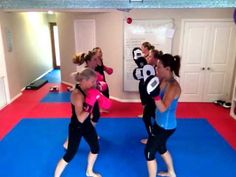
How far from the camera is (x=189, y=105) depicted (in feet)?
17.4

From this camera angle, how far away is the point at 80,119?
7.21 feet

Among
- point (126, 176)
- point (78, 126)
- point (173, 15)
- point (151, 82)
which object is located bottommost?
point (126, 176)

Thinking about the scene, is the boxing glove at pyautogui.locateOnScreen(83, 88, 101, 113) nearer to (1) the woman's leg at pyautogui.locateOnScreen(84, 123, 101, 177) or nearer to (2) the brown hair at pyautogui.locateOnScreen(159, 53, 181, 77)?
(1) the woman's leg at pyautogui.locateOnScreen(84, 123, 101, 177)

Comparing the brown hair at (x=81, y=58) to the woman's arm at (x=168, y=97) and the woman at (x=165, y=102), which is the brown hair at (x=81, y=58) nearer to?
the woman at (x=165, y=102)

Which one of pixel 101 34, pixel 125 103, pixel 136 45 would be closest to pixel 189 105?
pixel 125 103

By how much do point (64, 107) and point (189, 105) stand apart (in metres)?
2.98

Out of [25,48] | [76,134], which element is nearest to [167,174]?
[76,134]

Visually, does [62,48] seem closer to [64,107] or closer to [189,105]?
[64,107]

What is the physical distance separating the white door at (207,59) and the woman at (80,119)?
358cm

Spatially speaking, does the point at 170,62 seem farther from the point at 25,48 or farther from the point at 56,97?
the point at 25,48

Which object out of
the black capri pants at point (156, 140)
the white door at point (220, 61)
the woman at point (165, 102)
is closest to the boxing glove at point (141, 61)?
the woman at point (165, 102)

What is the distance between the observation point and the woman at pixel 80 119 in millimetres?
2156

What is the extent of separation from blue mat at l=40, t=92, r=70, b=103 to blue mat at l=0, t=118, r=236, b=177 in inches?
55.1

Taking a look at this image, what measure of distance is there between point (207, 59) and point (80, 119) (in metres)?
4.11
